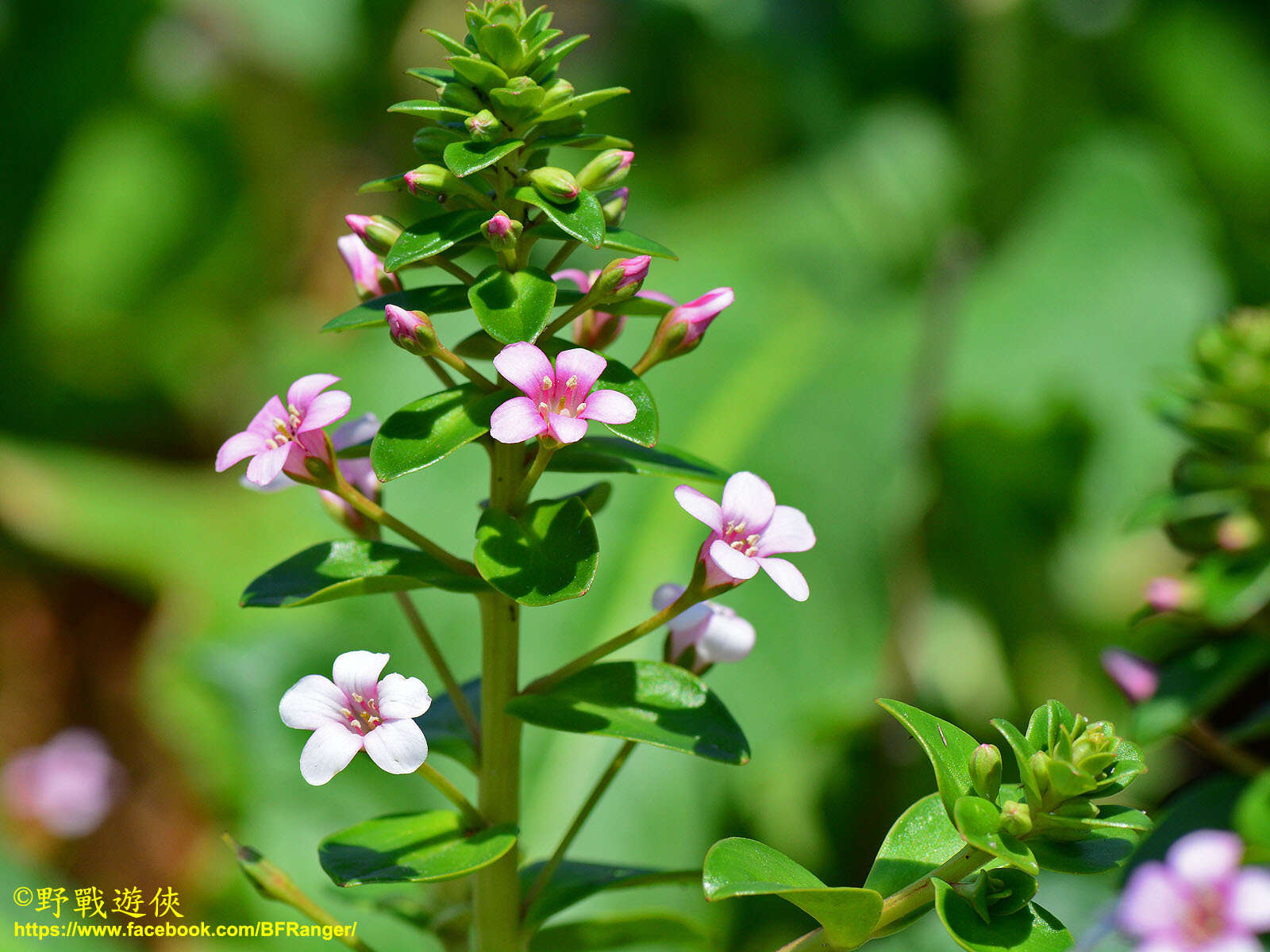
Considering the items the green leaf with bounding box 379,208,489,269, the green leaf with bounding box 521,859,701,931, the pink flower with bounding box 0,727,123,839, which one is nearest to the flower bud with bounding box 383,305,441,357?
the green leaf with bounding box 379,208,489,269

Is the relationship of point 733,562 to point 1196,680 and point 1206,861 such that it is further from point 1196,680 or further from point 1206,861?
point 1196,680

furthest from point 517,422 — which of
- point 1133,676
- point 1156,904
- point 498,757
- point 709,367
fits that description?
point 709,367

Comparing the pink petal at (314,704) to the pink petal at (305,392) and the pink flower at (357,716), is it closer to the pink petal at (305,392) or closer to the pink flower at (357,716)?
the pink flower at (357,716)

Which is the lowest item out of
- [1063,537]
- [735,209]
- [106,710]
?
[106,710]

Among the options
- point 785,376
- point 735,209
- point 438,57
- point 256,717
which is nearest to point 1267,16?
point 735,209

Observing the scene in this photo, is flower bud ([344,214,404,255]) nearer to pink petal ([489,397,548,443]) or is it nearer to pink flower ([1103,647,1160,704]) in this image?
pink petal ([489,397,548,443])

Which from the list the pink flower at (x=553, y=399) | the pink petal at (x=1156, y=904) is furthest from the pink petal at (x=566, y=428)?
the pink petal at (x=1156, y=904)

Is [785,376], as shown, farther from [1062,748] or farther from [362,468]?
[1062,748]
